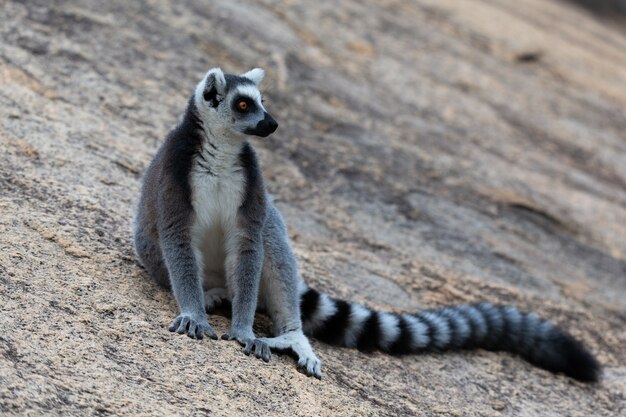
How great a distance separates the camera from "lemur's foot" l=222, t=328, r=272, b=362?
429 cm

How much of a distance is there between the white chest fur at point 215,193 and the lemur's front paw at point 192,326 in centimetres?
31

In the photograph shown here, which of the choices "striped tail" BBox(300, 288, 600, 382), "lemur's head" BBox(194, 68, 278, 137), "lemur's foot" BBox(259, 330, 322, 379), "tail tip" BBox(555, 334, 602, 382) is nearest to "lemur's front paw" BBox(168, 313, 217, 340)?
"lemur's foot" BBox(259, 330, 322, 379)

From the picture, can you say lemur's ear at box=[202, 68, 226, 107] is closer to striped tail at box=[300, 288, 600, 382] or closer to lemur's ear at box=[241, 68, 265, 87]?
lemur's ear at box=[241, 68, 265, 87]

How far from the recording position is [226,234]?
4551 millimetres

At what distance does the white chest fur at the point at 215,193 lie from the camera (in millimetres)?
4441

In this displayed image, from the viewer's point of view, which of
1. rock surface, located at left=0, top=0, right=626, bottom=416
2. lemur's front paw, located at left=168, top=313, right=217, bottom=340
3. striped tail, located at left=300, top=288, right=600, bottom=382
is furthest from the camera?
striped tail, located at left=300, top=288, right=600, bottom=382

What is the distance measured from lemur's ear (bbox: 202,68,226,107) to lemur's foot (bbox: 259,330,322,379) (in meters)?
1.27

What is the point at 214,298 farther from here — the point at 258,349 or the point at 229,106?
the point at 229,106

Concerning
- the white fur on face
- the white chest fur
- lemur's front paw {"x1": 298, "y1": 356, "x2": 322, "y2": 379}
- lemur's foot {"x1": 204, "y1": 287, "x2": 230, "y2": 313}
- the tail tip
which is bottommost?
lemur's foot {"x1": 204, "y1": 287, "x2": 230, "y2": 313}

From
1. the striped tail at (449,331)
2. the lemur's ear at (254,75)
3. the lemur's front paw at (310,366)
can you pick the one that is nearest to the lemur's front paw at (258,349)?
the lemur's front paw at (310,366)

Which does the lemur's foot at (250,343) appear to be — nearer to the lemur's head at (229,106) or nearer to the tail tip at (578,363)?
the lemur's head at (229,106)

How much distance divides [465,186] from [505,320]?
3036 millimetres

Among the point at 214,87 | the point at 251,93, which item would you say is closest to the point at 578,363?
the point at 251,93

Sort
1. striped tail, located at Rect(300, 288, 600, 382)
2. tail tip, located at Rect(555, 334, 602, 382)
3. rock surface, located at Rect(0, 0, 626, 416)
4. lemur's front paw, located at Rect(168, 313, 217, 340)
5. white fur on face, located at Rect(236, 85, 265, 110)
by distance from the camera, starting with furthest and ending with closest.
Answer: tail tip, located at Rect(555, 334, 602, 382) < striped tail, located at Rect(300, 288, 600, 382) < white fur on face, located at Rect(236, 85, 265, 110) < lemur's front paw, located at Rect(168, 313, 217, 340) < rock surface, located at Rect(0, 0, 626, 416)
